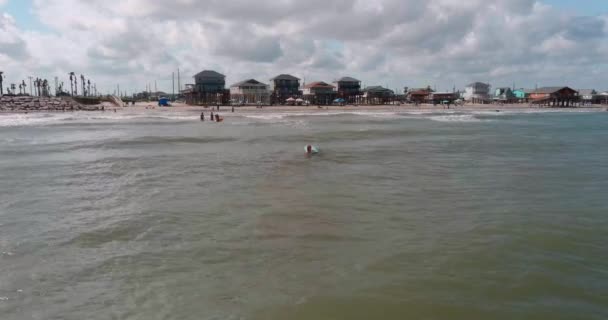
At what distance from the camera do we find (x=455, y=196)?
11.4 m

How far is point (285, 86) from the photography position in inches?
4099

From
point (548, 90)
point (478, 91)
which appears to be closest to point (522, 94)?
point (478, 91)

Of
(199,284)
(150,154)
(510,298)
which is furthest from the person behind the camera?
(150,154)

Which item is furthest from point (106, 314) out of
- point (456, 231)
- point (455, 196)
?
point (455, 196)

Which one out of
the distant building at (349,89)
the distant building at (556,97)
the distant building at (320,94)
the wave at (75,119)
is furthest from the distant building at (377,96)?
the wave at (75,119)

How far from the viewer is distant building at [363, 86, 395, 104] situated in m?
110

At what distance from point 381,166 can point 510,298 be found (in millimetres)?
10881

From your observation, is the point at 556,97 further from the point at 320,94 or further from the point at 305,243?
the point at 305,243

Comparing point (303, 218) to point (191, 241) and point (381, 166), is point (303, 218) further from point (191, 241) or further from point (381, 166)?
point (381, 166)

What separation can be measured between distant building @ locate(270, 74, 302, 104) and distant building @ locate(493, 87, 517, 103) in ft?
191

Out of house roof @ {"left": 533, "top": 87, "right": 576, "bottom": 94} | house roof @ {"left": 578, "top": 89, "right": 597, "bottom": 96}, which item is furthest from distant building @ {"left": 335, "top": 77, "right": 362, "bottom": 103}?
house roof @ {"left": 578, "top": 89, "right": 597, "bottom": 96}

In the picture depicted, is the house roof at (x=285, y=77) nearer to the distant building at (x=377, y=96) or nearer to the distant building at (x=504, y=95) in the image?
the distant building at (x=377, y=96)

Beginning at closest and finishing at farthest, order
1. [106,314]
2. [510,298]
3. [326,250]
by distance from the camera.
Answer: [106,314]
[510,298]
[326,250]

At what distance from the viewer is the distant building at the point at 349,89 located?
106m
